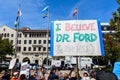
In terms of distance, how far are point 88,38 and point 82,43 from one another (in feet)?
0.98

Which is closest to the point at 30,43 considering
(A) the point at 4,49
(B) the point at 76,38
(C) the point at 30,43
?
(C) the point at 30,43

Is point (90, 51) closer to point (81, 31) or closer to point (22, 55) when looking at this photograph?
point (81, 31)

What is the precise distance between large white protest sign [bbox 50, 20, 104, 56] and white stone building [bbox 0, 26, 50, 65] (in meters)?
94.6

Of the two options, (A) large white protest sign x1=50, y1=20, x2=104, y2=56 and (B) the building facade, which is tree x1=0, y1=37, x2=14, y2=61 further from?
(A) large white protest sign x1=50, y1=20, x2=104, y2=56

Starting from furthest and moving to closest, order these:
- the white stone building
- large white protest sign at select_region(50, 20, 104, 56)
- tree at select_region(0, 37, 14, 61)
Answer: the white stone building, tree at select_region(0, 37, 14, 61), large white protest sign at select_region(50, 20, 104, 56)

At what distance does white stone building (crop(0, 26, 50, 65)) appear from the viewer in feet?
354

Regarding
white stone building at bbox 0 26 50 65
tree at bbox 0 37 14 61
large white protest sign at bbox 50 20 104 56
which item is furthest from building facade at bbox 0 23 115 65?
large white protest sign at bbox 50 20 104 56

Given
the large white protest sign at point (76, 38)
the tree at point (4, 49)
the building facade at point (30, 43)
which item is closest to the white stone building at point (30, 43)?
the building facade at point (30, 43)

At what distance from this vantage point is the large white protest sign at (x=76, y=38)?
12.5 m

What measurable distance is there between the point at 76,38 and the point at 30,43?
96933 mm

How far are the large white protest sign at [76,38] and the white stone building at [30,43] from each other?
94562 millimetres

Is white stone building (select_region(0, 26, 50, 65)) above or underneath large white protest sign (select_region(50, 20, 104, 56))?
above

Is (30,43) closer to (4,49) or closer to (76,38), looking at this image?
(4,49)

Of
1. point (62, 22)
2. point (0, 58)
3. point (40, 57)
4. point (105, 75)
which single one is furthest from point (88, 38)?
point (40, 57)
